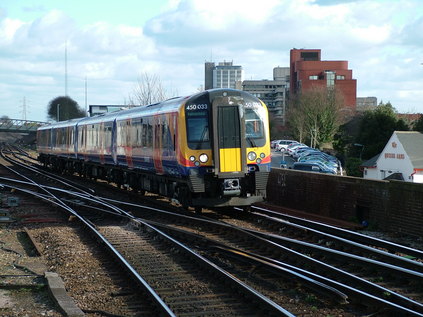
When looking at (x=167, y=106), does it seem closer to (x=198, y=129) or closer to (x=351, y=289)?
(x=198, y=129)

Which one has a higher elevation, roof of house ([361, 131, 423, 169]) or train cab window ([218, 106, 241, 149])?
train cab window ([218, 106, 241, 149])

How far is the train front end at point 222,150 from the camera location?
15414 mm

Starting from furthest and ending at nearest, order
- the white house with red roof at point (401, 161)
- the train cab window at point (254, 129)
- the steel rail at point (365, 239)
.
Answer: the white house with red roof at point (401, 161), the train cab window at point (254, 129), the steel rail at point (365, 239)

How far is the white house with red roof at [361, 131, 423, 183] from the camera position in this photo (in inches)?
1813

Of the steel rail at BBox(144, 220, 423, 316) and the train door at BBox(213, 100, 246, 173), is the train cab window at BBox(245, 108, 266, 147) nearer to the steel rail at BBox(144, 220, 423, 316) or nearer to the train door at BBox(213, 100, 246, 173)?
the train door at BBox(213, 100, 246, 173)

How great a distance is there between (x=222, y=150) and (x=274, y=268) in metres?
6.52

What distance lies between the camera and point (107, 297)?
8312mm

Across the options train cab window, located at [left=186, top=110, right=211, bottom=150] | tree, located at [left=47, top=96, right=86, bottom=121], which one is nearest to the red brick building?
tree, located at [left=47, top=96, right=86, bottom=121]

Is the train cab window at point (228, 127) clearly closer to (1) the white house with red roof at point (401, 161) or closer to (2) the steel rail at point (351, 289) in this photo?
(2) the steel rail at point (351, 289)

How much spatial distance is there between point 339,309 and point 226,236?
219 inches

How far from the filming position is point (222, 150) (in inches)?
607

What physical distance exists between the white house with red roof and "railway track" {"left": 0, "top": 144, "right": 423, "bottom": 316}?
33.9m

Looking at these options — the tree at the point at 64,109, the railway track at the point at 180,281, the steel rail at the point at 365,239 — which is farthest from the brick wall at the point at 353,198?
the tree at the point at 64,109

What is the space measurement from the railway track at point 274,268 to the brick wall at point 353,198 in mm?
1836
